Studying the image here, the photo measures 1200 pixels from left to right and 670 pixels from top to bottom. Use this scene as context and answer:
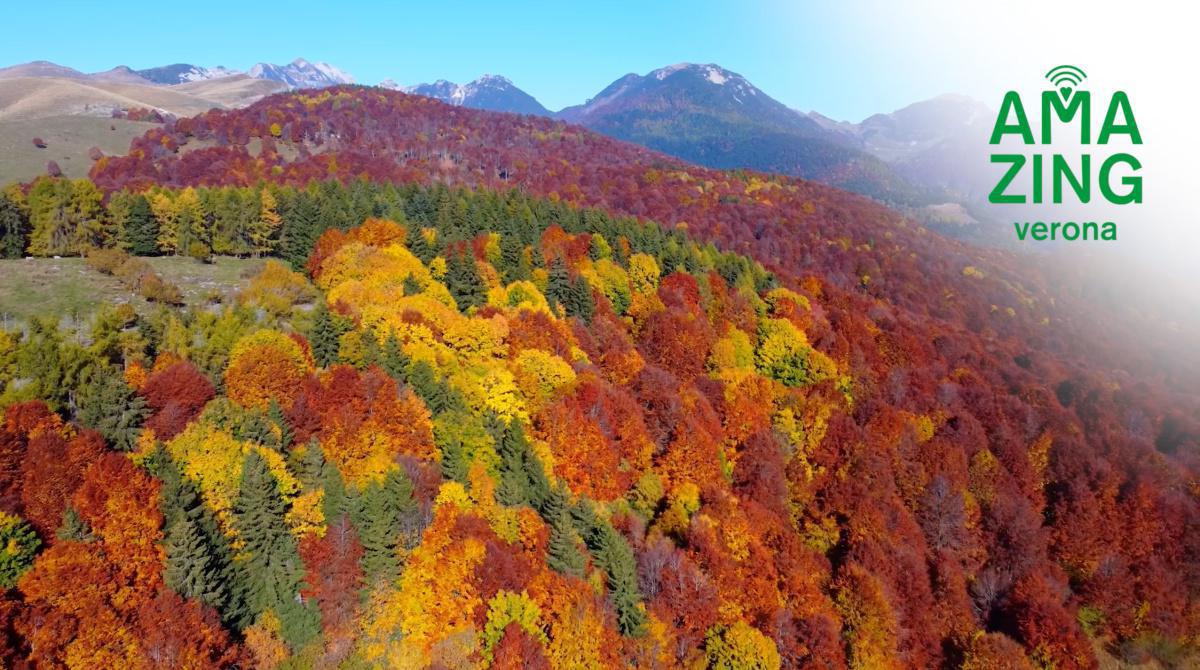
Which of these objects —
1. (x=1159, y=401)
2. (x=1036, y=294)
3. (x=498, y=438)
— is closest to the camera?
(x=498, y=438)

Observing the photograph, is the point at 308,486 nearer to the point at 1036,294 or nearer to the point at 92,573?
the point at 92,573

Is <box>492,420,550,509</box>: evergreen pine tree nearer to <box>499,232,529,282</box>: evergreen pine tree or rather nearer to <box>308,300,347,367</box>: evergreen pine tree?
<box>308,300,347,367</box>: evergreen pine tree

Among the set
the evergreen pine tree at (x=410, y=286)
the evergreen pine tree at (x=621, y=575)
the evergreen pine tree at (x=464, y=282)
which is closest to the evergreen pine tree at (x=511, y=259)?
the evergreen pine tree at (x=464, y=282)

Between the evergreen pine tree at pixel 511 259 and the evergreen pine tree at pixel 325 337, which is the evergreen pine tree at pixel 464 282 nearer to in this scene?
the evergreen pine tree at pixel 511 259

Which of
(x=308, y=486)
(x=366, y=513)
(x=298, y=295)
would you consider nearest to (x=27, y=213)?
(x=298, y=295)

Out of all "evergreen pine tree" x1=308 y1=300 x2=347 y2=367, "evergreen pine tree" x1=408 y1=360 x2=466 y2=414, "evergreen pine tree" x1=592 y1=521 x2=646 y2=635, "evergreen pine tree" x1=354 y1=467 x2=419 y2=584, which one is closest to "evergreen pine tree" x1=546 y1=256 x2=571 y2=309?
"evergreen pine tree" x1=408 y1=360 x2=466 y2=414

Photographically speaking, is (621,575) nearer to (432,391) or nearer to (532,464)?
(532,464)
